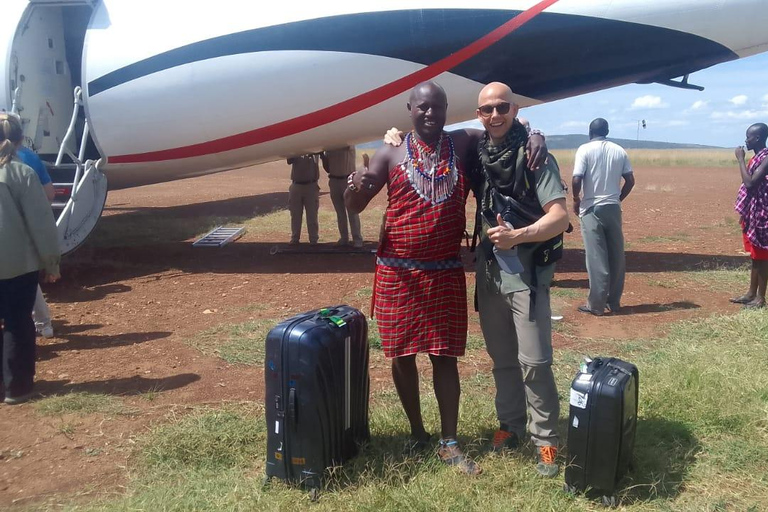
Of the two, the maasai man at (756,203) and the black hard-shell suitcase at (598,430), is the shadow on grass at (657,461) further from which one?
the maasai man at (756,203)

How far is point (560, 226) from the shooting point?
3020mm

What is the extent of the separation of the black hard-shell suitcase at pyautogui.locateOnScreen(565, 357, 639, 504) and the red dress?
65 cm

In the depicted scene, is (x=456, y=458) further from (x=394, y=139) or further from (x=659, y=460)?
(x=394, y=139)

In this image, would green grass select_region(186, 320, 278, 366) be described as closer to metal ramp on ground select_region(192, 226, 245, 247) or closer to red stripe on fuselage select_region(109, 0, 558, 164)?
red stripe on fuselage select_region(109, 0, 558, 164)

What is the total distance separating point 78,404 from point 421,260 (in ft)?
8.52

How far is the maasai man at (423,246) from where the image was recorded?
3113 millimetres

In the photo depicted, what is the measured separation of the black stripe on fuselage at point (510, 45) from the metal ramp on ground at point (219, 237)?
3.28 m

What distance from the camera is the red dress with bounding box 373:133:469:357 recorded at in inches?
123

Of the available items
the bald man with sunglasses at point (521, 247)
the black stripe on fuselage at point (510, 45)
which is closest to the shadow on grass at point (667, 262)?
the black stripe on fuselage at point (510, 45)

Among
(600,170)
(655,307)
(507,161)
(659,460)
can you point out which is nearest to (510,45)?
(600,170)

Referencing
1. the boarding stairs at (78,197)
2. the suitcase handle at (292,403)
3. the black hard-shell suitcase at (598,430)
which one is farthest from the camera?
the boarding stairs at (78,197)

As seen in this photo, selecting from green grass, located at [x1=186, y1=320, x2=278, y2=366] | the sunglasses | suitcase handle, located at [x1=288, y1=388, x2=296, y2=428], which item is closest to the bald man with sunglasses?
the sunglasses

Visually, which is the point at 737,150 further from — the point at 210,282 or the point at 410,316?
the point at 210,282

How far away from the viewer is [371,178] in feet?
10.1
